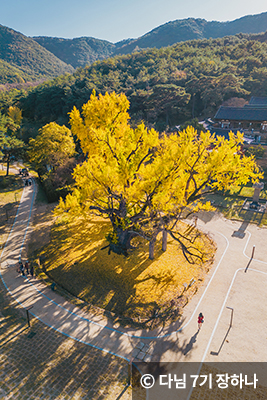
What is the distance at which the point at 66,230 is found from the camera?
24812mm

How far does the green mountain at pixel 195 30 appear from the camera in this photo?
170 meters

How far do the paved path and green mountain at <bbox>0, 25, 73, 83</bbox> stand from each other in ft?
531

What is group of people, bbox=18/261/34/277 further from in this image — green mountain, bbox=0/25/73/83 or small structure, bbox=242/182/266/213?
green mountain, bbox=0/25/73/83

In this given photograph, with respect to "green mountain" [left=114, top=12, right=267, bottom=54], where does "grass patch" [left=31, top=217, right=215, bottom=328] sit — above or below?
below

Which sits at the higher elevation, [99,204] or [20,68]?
[20,68]

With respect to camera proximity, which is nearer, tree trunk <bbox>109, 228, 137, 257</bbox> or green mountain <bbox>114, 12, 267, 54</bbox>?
tree trunk <bbox>109, 228, 137, 257</bbox>

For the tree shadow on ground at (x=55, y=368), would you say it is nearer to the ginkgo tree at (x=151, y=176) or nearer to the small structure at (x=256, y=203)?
the ginkgo tree at (x=151, y=176)

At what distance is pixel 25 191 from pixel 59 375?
27.5 meters

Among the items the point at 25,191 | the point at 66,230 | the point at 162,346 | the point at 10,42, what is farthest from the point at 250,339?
the point at 10,42

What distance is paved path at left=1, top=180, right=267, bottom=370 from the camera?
12852 millimetres

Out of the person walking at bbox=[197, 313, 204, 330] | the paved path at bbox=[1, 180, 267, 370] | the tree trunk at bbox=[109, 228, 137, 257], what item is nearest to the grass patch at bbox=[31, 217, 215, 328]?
the tree trunk at bbox=[109, 228, 137, 257]

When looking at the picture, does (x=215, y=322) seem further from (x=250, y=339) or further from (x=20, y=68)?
(x=20, y=68)

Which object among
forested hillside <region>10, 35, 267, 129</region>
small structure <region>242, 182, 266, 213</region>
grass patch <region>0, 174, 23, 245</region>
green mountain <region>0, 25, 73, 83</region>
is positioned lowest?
small structure <region>242, 182, 266, 213</region>

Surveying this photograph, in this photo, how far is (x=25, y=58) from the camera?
167m
